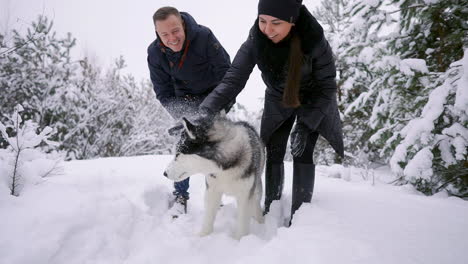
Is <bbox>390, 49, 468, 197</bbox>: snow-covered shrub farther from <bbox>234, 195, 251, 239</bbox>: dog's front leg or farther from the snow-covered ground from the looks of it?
<bbox>234, 195, 251, 239</bbox>: dog's front leg

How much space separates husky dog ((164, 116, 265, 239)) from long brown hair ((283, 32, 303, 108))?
23.3 inches

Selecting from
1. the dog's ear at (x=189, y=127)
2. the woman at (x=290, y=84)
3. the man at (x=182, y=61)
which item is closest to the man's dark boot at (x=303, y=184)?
the woman at (x=290, y=84)

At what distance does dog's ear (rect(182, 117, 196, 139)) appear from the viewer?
1.98 m

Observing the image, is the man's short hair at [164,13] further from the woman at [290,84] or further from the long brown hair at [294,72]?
the long brown hair at [294,72]

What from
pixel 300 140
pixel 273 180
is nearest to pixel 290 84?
pixel 300 140

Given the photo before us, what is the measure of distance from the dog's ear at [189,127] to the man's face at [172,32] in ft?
2.88

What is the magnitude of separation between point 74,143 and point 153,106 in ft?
12.6

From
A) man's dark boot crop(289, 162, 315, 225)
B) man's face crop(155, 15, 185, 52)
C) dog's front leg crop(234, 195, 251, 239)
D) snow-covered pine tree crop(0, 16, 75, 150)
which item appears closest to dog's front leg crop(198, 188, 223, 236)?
dog's front leg crop(234, 195, 251, 239)

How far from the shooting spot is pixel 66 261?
66.1 inches

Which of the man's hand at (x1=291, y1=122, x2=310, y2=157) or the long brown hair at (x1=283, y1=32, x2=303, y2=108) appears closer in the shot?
the long brown hair at (x1=283, y1=32, x2=303, y2=108)

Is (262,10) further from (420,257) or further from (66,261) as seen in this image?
(66,261)

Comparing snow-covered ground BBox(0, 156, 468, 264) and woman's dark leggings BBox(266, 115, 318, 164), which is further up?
woman's dark leggings BBox(266, 115, 318, 164)

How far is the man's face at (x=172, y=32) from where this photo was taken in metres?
2.34

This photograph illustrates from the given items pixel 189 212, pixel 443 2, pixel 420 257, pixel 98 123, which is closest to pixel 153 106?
pixel 98 123
